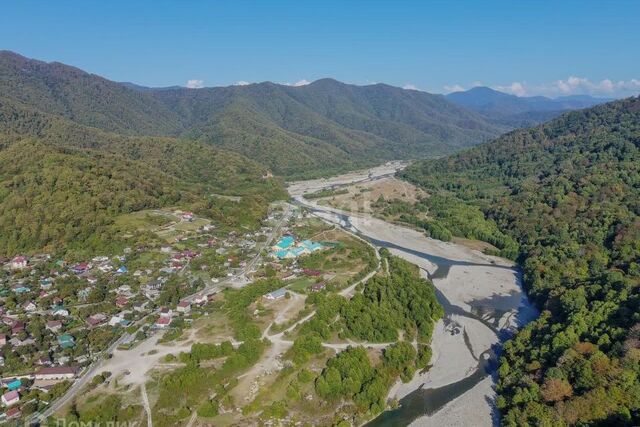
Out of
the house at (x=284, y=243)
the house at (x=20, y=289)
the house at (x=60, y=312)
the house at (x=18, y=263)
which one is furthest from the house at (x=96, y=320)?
the house at (x=284, y=243)

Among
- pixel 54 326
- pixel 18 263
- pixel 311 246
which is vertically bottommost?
pixel 311 246

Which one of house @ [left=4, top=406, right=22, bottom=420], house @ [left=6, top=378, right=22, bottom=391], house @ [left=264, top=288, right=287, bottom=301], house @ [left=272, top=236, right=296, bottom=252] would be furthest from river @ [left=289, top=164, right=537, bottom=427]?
house @ [left=6, top=378, right=22, bottom=391]

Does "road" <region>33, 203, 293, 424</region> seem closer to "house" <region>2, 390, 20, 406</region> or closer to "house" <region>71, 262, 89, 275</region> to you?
"house" <region>2, 390, 20, 406</region>

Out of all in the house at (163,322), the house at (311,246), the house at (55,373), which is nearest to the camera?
the house at (55,373)

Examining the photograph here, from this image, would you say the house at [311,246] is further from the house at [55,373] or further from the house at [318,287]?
the house at [55,373]

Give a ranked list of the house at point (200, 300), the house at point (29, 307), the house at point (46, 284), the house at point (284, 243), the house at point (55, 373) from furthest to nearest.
A: the house at point (284, 243) < the house at point (46, 284) < the house at point (200, 300) < the house at point (29, 307) < the house at point (55, 373)

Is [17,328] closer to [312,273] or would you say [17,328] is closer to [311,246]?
[312,273]

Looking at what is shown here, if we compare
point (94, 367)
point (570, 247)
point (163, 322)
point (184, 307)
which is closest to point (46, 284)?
point (184, 307)
